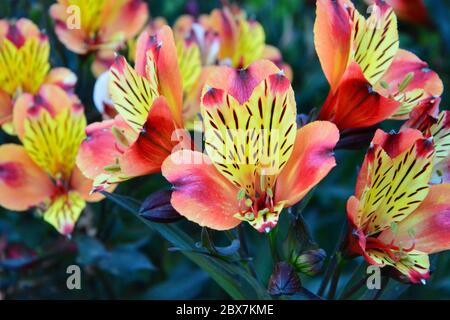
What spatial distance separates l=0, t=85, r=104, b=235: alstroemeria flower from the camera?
1.07 metres

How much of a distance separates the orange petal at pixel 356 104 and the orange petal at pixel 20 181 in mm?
471

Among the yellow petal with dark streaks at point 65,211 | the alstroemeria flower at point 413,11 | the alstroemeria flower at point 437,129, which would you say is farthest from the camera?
the alstroemeria flower at point 413,11

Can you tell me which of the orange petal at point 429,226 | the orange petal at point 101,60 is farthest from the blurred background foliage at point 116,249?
the orange petal at point 429,226

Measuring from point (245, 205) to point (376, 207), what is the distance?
0.14 metres

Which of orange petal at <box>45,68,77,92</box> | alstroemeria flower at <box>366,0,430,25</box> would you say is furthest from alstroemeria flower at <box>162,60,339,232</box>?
alstroemeria flower at <box>366,0,430,25</box>

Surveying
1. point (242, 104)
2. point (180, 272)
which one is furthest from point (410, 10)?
point (242, 104)

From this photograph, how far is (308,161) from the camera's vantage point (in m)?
0.76

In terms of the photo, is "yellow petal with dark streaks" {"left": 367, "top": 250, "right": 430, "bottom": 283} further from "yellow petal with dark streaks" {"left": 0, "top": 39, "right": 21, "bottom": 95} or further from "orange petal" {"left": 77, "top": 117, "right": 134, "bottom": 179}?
"yellow petal with dark streaks" {"left": 0, "top": 39, "right": 21, "bottom": 95}

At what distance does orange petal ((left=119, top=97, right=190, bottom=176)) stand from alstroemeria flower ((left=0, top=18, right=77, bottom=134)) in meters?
0.37

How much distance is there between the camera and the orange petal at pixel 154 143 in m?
0.79

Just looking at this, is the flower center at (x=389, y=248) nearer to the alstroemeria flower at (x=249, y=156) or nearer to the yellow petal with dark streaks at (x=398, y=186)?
the yellow petal with dark streaks at (x=398, y=186)

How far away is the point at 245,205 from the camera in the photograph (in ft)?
2.60

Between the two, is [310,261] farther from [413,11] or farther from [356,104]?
[413,11]
